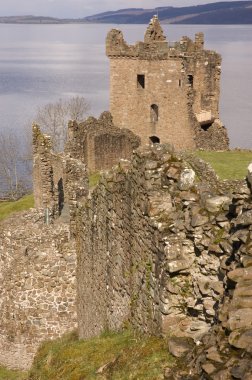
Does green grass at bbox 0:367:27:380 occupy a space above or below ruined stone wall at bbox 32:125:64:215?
below

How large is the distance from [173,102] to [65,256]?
90.6ft

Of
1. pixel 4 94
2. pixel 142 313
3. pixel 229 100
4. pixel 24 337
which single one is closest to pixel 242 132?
pixel 229 100

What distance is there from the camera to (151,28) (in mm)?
43469

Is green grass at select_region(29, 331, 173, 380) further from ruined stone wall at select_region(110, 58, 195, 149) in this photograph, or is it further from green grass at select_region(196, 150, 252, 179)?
ruined stone wall at select_region(110, 58, 195, 149)

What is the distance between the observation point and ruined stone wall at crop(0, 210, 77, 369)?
1700 centimetres

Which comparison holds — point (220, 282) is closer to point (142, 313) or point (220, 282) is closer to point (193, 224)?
point (193, 224)

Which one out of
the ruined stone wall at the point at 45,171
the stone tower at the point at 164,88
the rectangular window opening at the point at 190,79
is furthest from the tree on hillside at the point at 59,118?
the ruined stone wall at the point at 45,171

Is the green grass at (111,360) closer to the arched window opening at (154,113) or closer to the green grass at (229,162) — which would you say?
the green grass at (229,162)

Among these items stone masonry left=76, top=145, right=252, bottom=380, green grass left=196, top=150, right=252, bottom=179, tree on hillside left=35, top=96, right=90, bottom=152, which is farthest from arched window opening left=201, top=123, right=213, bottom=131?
stone masonry left=76, top=145, right=252, bottom=380

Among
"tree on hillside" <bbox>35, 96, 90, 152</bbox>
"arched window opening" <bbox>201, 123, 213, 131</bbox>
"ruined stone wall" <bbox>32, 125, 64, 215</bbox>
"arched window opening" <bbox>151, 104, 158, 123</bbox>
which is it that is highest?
"ruined stone wall" <bbox>32, 125, 64, 215</bbox>

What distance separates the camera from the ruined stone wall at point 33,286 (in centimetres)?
1700

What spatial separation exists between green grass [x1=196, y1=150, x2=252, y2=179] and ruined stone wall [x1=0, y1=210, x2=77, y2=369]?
12.7 m

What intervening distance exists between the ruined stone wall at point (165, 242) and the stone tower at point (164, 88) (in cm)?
3124

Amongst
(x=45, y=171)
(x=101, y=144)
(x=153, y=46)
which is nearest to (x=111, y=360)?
(x=45, y=171)
